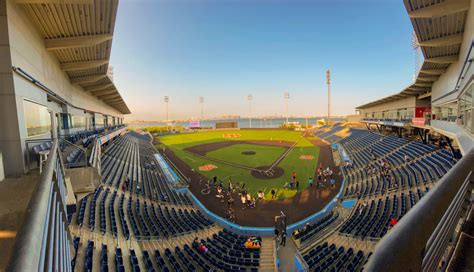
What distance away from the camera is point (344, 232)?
500 inches

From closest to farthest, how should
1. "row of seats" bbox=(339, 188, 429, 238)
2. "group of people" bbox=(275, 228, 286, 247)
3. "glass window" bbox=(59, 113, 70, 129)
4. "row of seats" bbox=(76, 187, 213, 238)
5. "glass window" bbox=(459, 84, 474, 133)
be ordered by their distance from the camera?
1. "glass window" bbox=(459, 84, 474, 133)
2. "row of seats" bbox=(76, 187, 213, 238)
3. "row of seats" bbox=(339, 188, 429, 238)
4. "group of people" bbox=(275, 228, 286, 247)
5. "glass window" bbox=(59, 113, 70, 129)

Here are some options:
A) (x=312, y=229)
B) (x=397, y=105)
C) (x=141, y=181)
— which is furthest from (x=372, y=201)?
(x=397, y=105)

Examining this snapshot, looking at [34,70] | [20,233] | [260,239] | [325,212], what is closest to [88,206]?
[34,70]

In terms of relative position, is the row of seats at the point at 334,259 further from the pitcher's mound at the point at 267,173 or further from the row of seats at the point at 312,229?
the pitcher's mound at the point at 267,173

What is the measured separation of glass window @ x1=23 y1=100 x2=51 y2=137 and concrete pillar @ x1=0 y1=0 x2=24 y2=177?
33.1 inches

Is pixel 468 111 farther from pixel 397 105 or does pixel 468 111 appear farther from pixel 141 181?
pixel 397 105

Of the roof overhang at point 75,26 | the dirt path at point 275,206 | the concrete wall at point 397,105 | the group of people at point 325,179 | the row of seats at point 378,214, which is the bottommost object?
the dirt path at point 275,206

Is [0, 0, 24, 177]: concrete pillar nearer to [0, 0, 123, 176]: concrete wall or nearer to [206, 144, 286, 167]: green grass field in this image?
[0, 0, 123, 176]: concrete wall

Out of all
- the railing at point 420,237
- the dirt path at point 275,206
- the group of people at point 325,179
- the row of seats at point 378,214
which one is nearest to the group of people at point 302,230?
the dirt path at point 275,206

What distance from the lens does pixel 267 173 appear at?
28031 millimetres

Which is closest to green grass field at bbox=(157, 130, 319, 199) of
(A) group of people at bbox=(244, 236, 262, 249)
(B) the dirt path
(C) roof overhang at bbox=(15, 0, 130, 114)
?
(B) the dirt path

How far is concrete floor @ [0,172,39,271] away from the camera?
3.05 meters

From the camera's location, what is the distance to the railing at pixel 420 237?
974 millimetres

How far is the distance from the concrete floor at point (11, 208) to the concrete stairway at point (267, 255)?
10198 millimetres
